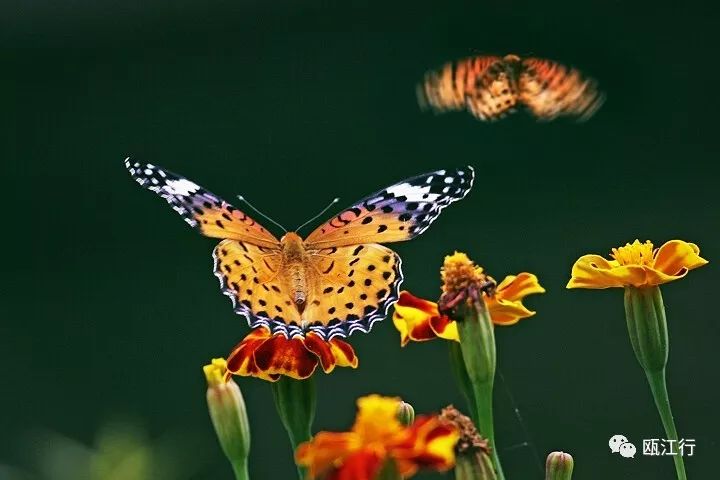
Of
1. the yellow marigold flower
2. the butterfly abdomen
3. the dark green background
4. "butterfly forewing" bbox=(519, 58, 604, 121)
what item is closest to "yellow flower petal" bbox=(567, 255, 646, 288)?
the yellow marigold flower

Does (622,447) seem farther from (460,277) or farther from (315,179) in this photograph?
(315,179)

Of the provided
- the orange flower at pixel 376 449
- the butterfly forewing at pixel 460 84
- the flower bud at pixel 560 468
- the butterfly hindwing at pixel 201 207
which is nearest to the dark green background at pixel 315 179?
the butterfly forewing at pixel 460 84

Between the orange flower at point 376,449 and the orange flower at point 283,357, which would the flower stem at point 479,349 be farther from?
the orange flower at point 376,449

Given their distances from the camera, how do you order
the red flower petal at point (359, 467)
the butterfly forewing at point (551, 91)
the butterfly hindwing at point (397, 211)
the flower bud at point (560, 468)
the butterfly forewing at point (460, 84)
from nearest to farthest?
the red flower petal at point (359, 467)
the flower bud at point (560, 468)
the butterfly hindwing at point (397, 211)
the butterfly forewing at point (551, 91)
the butterfly forewing at point (460, 84)

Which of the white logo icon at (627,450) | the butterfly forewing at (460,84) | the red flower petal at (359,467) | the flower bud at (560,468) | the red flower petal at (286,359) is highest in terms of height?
the butterfly forewing at (460,84)

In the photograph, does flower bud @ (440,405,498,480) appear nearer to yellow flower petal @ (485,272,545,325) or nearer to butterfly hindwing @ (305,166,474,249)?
yellow flower petal @ (485,272,545,325)

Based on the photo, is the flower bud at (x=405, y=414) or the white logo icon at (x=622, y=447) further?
the white logo icon at (x=622, y=447)

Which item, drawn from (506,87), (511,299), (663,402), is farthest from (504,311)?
(506,87)
